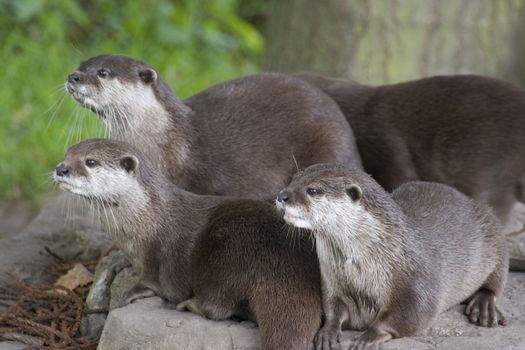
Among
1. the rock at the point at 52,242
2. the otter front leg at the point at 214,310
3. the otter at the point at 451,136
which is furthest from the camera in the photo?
the rock at the point at 52,242

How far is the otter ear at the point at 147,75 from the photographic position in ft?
10.9

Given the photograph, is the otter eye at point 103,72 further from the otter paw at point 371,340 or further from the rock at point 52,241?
the otter paw at point 371,340

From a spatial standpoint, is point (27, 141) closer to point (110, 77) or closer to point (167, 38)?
point (167, 38)

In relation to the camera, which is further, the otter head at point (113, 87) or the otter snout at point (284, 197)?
the otter head at point (113, 87)

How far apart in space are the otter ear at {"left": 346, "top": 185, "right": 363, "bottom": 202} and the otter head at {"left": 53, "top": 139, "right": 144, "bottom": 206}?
73 cm

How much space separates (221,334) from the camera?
102 inches

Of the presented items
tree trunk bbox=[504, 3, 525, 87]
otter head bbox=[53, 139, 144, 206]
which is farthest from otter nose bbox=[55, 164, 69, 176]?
tree trunk bbox=[504, 3, 525, 87]

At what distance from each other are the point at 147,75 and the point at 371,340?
138 cm

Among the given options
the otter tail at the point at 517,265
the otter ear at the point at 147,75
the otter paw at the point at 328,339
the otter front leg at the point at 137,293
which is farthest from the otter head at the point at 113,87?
the otter tail at the point at 517,265

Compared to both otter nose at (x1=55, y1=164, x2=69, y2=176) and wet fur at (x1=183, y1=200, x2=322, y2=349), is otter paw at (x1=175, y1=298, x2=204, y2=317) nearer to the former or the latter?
wet fur at (x1=183, y1=200, x2=322, y2=349)

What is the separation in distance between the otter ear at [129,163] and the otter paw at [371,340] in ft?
2.94

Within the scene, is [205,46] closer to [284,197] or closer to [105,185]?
[105,185]

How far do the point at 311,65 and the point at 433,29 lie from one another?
0.69m

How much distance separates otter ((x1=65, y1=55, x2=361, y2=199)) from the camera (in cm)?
331
